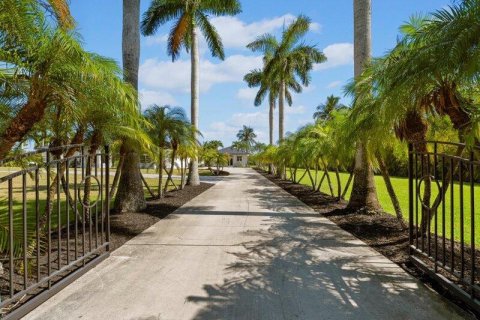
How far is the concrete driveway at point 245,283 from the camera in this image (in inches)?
152

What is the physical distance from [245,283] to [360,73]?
23.6 feet

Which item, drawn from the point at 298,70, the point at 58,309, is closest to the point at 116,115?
the point at 58,309

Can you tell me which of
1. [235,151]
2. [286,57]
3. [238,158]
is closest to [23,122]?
[286,57]

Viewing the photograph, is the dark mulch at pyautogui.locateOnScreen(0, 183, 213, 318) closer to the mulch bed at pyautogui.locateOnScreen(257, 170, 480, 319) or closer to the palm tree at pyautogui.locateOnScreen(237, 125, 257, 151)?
the mulch bed at pyautogui.locateOnScreen(257, 170, 480, 319)

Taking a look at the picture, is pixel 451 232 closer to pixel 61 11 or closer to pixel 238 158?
pixel 61 11

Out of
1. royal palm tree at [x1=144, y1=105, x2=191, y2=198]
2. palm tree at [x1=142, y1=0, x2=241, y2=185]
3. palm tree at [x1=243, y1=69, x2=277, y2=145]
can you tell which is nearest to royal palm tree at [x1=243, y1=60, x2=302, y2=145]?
palm tree at [x1=243, y1=69, x2=277, y2=145]

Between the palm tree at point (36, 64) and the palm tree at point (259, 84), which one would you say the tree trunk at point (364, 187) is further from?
the palm tree at point (259, 84)

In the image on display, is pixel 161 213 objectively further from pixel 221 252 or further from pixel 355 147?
pixel 355 147

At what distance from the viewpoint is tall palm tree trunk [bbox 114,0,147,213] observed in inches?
411

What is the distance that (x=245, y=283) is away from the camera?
187 inches

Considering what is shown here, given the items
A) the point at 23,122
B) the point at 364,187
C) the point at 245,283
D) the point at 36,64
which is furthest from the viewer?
the point at 364,187

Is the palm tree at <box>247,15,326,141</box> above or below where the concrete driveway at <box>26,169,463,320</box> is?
above

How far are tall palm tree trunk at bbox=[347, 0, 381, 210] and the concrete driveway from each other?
2.86 meters

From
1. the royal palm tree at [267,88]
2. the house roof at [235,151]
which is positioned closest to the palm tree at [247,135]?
the house roof at [235,151]
